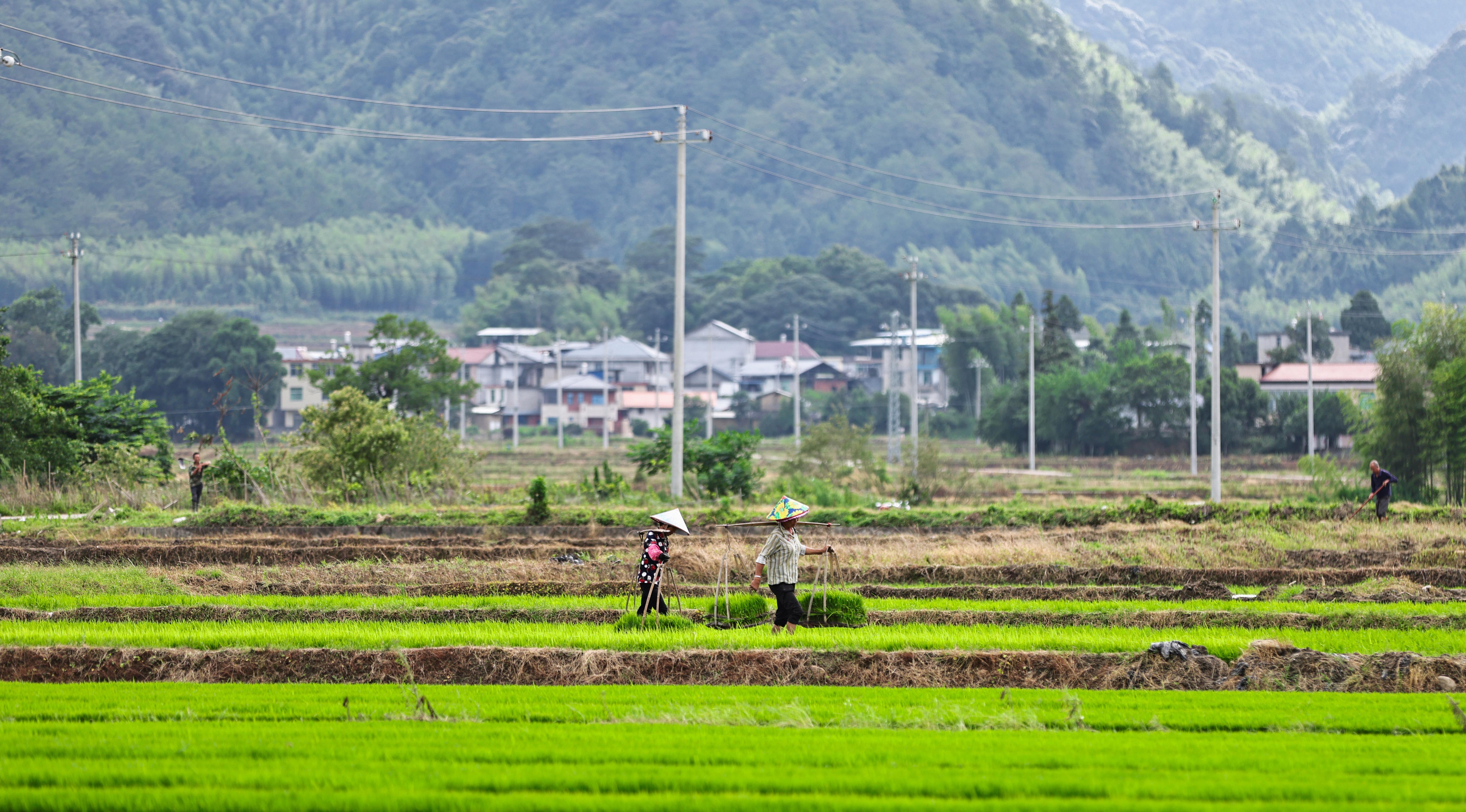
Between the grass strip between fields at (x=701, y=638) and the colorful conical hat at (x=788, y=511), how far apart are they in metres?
1.23

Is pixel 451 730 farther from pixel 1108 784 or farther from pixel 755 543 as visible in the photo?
pixel 755 543

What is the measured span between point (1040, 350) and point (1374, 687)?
212 ft

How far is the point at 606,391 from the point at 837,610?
60647 mm

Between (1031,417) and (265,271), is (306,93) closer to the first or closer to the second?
(1031,417)

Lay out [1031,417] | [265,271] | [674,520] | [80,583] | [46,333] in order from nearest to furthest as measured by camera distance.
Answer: [674,520]
[80,583]
[1031,417]
[46,333]
[265,271]

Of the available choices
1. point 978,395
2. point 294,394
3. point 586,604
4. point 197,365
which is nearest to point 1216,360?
point 586,604

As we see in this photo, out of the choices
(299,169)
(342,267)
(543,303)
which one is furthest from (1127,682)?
(299,169)

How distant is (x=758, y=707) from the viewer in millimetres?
10914

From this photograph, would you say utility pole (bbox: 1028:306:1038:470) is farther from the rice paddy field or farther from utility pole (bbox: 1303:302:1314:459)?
the rice paddy field

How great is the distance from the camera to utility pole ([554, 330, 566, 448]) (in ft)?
292

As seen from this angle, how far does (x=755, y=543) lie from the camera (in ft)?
71.4

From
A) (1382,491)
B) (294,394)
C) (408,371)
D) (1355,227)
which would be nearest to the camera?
(1382,491)

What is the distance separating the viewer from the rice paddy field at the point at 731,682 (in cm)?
826

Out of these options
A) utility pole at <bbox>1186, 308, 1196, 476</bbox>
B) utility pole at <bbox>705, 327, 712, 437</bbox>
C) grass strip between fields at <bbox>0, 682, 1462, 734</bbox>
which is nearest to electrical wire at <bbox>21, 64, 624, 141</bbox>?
grass strip between fields at <bbox>0, 682, 1462, 734</bbox>
